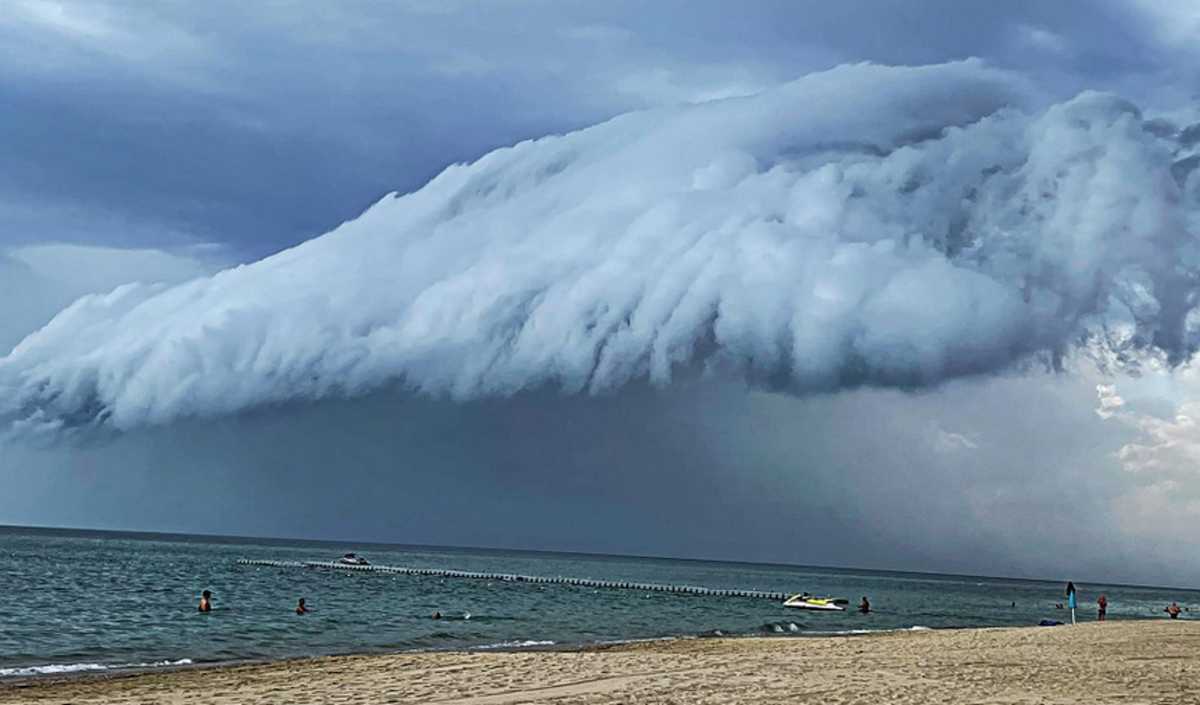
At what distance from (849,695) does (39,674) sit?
68.9 feet

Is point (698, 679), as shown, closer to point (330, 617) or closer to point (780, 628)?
point (330, 617)

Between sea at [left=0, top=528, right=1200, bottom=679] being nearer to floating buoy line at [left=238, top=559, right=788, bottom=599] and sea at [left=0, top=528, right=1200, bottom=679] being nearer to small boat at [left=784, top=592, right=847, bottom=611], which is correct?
small boat at [left=784, top=592, right=847, bottom=611]

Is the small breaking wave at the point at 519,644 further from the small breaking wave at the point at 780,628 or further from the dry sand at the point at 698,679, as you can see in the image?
the small breaking wave at the point at 780,628

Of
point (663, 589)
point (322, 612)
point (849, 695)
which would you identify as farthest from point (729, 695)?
point (663, 589)

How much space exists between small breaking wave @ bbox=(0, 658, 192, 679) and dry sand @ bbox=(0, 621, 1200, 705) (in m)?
2.27

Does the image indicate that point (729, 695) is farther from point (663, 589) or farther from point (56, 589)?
point (663, 589)

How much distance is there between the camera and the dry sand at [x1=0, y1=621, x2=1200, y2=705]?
20625 millimetres

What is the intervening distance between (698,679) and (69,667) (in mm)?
18564

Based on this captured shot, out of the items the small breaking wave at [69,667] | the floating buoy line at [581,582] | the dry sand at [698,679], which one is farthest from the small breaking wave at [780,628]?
the floating buoy line at [581,582]

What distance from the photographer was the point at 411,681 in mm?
23000

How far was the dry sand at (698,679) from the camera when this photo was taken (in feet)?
67.7

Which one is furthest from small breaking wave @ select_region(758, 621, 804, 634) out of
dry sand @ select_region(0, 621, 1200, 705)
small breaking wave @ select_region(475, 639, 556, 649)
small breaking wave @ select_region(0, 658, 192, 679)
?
small breaking wave @ select_region(0, 658, 192, 679)

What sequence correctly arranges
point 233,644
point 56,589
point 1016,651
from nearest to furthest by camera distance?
1. point 1016,651
2. point 233,644
3. point 56,589

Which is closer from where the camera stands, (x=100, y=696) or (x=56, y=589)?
(x=100, y=696)
